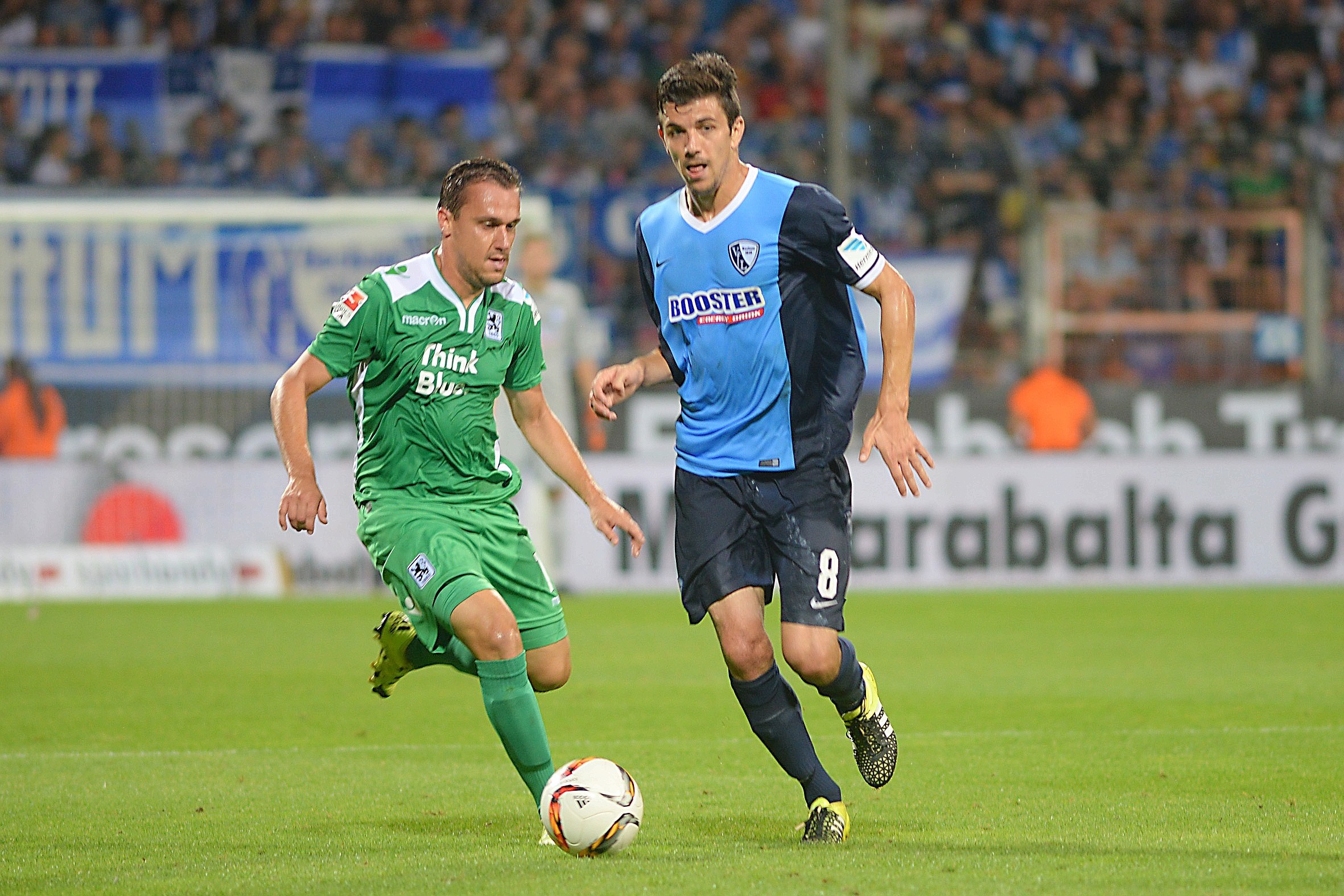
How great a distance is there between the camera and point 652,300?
552 cm

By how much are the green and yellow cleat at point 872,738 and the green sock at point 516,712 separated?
0.95m

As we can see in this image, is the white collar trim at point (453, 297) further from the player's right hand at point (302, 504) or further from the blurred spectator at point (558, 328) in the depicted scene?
the blurred spectator at point (558, 328)

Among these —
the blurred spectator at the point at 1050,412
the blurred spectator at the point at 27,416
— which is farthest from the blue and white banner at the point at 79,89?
the blurred spectator at the point at 1050,412

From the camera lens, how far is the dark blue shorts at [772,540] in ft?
17.1

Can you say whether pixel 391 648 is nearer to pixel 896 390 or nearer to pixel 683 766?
pixel 683 766

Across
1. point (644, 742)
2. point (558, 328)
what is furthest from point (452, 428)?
point (558, 328)

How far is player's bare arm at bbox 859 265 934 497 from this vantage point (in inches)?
195

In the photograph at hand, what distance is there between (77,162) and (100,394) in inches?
133

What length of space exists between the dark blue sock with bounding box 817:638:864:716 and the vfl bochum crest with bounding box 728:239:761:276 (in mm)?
1123

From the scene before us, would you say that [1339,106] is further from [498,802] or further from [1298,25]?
[498,802]

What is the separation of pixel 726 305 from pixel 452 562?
1099 mm

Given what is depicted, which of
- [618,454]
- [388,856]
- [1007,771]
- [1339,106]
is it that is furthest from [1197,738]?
[1339,106]

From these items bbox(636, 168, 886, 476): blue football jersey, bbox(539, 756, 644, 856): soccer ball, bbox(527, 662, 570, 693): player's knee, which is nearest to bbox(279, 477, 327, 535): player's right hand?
bbox(527, 662, 570, 693): player's knee

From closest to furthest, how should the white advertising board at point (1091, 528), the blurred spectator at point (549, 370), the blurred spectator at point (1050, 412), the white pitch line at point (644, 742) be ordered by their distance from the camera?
1. the white pitch line at point (644, 742)
2. the blurred spectator at point (549, 370)
3. the white advertising board at point (1091, 528)
4. the blurred spectator at point (1050, 412)
